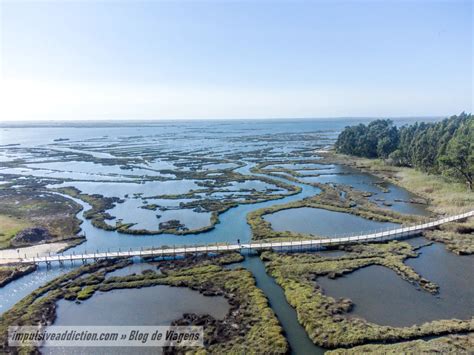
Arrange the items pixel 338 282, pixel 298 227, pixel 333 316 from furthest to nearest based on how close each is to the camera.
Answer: pixel 298 227
pixel 338 282
pixel 333 316

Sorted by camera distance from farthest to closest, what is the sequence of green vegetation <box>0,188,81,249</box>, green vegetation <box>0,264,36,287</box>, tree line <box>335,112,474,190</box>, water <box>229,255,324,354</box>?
1. tree line <box>335,112,474,190</box>
2. green vegetation <box>0,188,81,249</box>
3. green vegetation <box>0,264,36,287</box>
4. water <box>229,255,324,354</box>

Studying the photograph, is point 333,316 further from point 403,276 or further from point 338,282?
point 403,276

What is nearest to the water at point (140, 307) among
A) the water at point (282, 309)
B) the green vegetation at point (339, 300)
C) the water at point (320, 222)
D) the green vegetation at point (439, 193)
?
→ the water at point (282, 309)

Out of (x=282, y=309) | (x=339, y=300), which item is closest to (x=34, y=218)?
(x=282, y=309)

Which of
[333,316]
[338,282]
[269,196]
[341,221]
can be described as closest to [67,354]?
[333,316]

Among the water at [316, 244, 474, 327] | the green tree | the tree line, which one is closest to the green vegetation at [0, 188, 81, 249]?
the water at [316, 244, 474, 327]

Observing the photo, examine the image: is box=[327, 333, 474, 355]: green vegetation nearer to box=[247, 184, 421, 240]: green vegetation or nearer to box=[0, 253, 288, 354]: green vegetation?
box=[0, 253, 288, 354]: green vegetation
